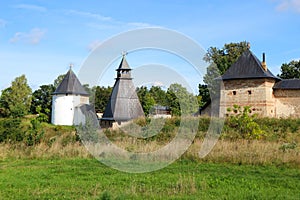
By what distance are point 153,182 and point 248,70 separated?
21.4m

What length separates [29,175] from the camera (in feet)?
26.3

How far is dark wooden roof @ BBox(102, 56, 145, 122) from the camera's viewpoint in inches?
451

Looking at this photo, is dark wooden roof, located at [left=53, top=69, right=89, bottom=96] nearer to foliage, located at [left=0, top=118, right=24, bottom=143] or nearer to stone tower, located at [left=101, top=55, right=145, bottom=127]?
foliage, located at [left=0, top=118, right=24, bottom=143]

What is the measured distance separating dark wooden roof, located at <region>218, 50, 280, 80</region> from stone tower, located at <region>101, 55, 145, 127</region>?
606 inches

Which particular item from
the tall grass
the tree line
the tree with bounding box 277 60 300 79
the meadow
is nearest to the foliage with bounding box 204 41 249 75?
the tree line

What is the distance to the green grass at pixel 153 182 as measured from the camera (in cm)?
604

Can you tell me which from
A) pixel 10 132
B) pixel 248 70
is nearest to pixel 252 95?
pixel 248 70

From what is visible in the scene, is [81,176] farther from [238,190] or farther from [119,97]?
[119,97]

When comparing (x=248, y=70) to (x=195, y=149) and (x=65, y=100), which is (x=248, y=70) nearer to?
(x=195, y=149)

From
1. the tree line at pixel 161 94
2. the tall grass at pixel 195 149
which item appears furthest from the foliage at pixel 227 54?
the tall grass at pixel 195 149

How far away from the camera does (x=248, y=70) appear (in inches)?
1040

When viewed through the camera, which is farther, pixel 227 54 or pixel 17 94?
pixel 17 94

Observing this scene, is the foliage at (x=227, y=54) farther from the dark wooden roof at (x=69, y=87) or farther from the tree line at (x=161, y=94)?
the dark wooden roof at (x=69, y=87)

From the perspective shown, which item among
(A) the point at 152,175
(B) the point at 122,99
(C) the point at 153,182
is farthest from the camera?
(B) the point at 122,99
